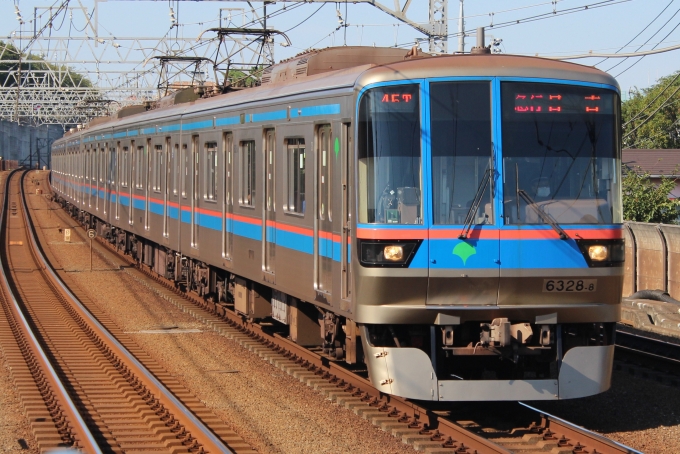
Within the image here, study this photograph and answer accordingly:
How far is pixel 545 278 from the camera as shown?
725cm

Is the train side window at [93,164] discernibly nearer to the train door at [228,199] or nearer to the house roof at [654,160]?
the house roof at [654,160]

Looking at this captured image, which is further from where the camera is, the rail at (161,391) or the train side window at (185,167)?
the train side window at (185,167)

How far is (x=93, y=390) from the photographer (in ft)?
30.5

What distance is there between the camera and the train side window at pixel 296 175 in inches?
360

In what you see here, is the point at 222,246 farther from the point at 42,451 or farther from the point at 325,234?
the point at 42,451

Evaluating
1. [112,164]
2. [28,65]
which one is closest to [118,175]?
[112,164]

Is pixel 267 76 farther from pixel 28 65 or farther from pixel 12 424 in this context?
pixel 28 65

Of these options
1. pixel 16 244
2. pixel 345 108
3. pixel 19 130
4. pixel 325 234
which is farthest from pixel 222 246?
pixel 19 130

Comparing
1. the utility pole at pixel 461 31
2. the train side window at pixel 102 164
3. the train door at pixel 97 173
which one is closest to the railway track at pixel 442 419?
the utility pole at pixel 461 31

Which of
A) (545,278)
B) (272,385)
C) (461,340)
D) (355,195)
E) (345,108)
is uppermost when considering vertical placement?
(345,108)

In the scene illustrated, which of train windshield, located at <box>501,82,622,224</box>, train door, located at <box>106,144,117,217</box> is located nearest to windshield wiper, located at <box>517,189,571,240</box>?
train windshield, located at <box>501,82,622,224</box>

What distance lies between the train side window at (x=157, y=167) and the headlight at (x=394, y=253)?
971cm

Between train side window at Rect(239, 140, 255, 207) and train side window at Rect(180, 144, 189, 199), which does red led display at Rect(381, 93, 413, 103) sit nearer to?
train side window at Rect(239, 140, 255, 207)

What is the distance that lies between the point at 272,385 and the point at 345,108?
3000mm
